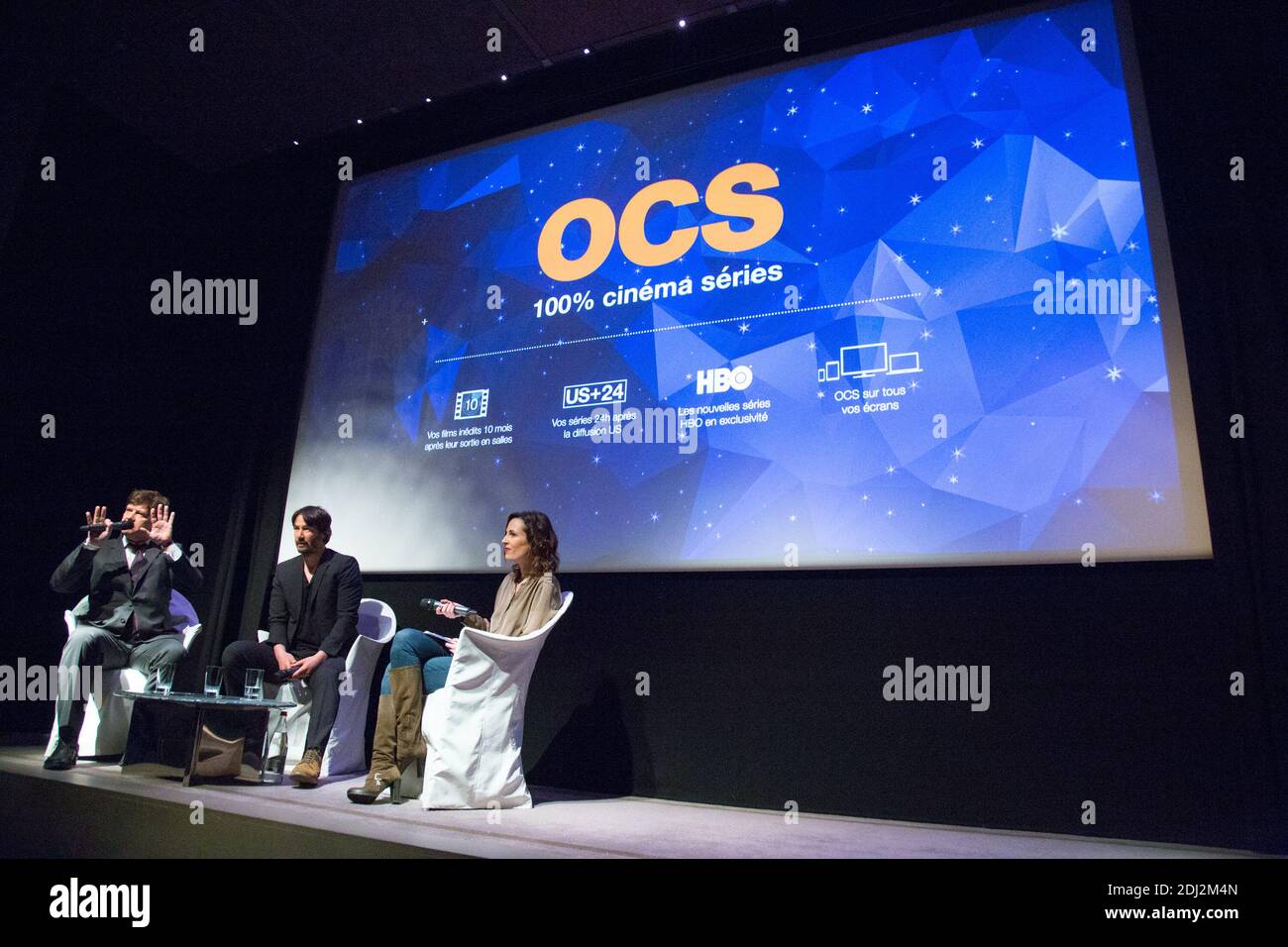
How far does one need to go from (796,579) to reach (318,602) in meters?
1.78

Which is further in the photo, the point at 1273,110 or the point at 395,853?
the point at 1273,110

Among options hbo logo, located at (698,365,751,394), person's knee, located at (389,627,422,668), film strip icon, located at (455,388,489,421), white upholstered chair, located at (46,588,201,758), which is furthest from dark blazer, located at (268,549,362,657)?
hbo logo, located at (698,365,751,394)

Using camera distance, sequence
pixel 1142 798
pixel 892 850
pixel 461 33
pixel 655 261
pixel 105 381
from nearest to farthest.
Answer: pixel 892 850 → pixel 1142 798 → pixel 655 261 → pixel 461 33 → pixel 105 381

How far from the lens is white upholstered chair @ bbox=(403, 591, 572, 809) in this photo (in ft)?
8.25

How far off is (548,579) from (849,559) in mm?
1051

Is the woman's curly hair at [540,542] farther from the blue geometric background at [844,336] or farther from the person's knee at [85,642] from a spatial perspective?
the person's knee at [85,642]

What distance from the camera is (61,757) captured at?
288 cm

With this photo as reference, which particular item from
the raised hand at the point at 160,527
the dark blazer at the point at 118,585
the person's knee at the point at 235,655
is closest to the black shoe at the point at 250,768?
the person's knee at the point at 235,655

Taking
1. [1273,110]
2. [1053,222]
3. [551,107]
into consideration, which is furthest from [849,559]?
[551,107]

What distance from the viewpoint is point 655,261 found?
3.43 m

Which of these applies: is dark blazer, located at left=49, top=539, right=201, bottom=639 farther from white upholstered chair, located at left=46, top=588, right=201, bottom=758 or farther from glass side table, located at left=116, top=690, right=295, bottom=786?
glass side table, located at left=116, top=690, right=295, bottom=786

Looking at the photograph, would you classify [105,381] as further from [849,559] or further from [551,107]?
[849,559]

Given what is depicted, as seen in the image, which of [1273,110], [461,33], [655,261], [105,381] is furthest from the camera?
[105,381]

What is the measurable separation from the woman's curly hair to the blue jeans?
0.41m
